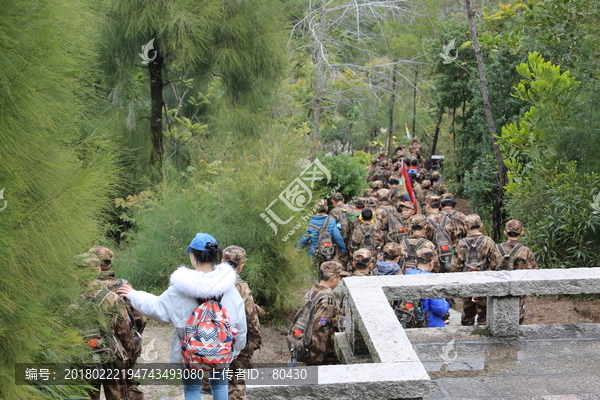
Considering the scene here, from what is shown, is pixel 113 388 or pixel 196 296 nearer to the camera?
pixel 196 296

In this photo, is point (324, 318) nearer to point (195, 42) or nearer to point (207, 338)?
point (207, 338)

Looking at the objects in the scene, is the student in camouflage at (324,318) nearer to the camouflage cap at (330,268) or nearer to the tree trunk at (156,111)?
the camouflage cap at (330,268)

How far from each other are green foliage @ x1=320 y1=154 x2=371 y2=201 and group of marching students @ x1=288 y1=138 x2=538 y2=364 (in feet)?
4.84

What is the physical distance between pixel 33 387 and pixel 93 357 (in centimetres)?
89

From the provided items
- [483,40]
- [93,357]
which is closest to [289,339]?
[93,357]

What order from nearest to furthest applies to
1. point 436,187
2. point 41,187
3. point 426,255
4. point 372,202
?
point 41,187
point 426,255
point 372,202
point 436,187

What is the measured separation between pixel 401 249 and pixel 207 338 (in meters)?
4.34

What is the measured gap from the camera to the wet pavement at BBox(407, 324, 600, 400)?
184 inches

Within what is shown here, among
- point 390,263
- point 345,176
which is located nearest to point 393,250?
point 390,263

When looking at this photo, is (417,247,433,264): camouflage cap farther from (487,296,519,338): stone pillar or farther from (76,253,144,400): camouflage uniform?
(76,253,144,400): camouflage uniform

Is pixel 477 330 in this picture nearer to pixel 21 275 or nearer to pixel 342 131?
pixel 21 275

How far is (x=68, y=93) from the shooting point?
12.2 feet

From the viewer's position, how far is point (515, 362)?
5.20 m

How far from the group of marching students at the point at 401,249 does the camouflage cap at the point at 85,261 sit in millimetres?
1967
